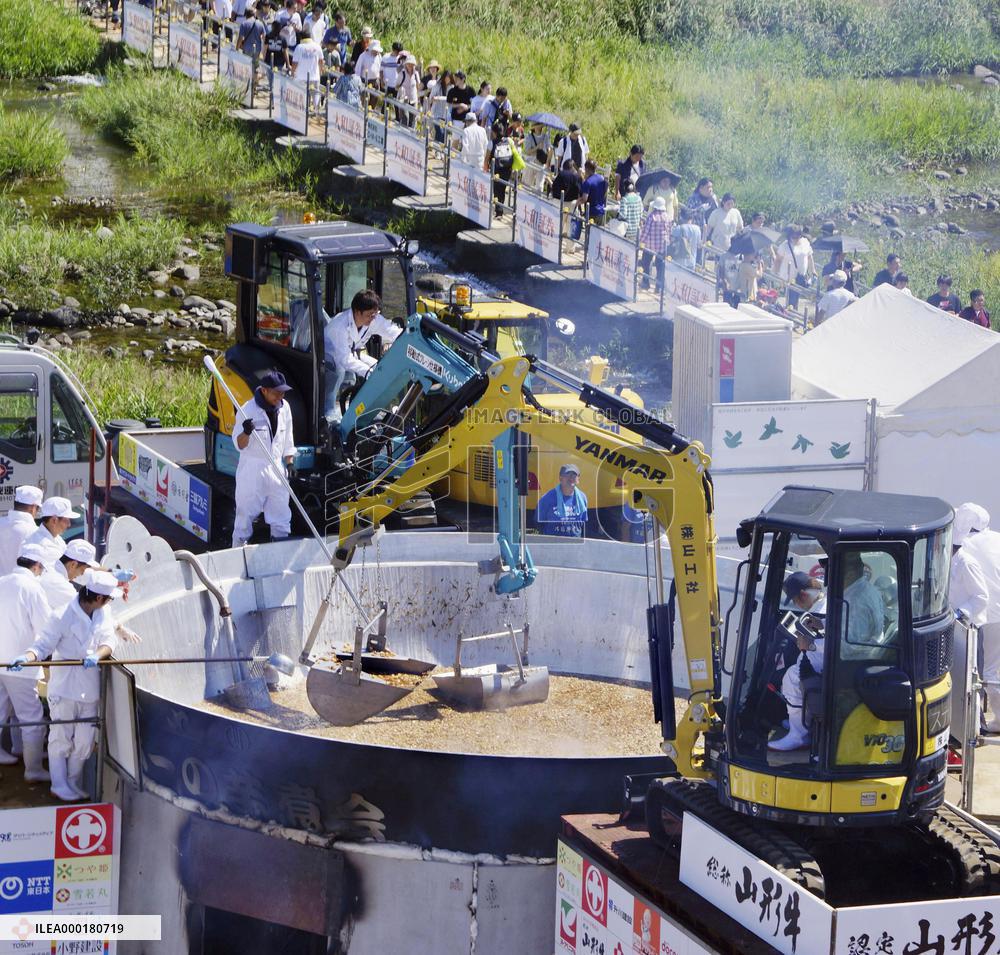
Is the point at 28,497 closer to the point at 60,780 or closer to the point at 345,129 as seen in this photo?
the point at 60,780

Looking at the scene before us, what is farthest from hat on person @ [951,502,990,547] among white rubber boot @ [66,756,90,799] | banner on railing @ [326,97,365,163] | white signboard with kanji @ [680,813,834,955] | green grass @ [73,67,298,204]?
green grass @ [73,67,298,204]

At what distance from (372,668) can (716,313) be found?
16.3 feet

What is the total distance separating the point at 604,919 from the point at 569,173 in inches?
628

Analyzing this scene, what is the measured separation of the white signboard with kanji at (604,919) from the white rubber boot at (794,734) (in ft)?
3.50

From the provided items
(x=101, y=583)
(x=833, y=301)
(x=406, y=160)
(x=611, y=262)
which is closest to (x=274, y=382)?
(x=101, y=583)

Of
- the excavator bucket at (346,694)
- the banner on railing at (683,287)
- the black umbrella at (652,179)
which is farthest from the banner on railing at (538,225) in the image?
the excavator bucket at (346,694)

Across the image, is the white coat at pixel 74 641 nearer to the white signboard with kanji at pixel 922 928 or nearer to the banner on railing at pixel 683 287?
the white signboard with kanji at pixel 922 928

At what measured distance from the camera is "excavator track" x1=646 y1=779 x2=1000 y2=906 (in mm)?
8578

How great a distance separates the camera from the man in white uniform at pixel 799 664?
869cm

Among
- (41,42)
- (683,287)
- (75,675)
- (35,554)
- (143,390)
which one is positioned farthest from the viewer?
(41,42)

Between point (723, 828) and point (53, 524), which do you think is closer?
point (723, 828)

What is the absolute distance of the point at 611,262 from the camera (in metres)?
22.6

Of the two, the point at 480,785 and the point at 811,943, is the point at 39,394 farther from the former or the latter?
the point at 811,943

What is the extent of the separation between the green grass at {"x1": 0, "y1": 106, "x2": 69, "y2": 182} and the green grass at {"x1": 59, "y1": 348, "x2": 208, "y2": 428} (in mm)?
8650
